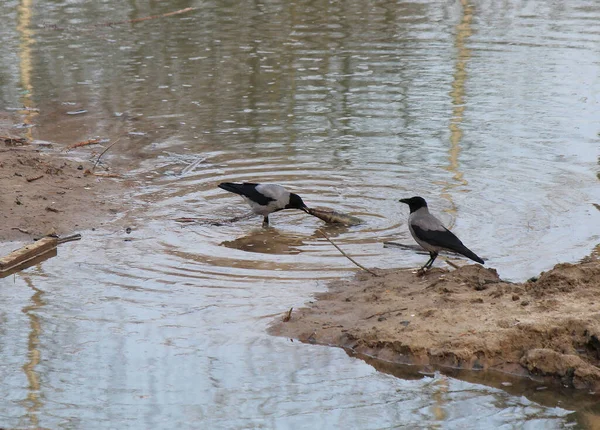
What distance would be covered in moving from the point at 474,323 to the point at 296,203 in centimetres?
366

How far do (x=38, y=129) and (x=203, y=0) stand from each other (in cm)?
1179

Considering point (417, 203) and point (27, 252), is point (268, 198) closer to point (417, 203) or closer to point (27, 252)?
point (417, 203)

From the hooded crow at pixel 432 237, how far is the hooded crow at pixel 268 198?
5.89ft

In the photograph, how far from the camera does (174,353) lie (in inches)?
273

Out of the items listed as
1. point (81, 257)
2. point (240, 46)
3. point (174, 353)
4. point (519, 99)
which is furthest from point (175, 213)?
point (240, 46)

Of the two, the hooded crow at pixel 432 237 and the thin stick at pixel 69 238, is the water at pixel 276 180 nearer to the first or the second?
the thin stick at pixel 69 238

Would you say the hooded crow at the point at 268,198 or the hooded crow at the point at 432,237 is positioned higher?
the hooded crow at the point at 432,237

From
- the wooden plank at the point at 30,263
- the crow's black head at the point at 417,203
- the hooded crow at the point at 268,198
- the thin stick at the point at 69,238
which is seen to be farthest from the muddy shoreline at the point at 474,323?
the thin stick at the point at 69,238

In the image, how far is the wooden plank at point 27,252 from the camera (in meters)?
8.67

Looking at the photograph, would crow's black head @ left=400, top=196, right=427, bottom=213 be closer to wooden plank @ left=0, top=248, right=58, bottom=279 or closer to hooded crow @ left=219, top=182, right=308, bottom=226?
hooded crow @ left=219, top=182, right=308, bottom=226

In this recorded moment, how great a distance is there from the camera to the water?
629 cm

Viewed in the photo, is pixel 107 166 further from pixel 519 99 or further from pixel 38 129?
pixel 519 99

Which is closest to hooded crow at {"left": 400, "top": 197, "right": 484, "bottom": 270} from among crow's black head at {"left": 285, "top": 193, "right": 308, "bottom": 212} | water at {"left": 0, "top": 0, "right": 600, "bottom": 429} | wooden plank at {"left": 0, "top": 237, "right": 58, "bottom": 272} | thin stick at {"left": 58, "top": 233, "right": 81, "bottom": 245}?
water at {"left": 0, "top": 0, "right": 600, "bottom": 429}

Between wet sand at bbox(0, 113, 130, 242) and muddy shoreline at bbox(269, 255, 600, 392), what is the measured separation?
3.33 metres
